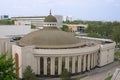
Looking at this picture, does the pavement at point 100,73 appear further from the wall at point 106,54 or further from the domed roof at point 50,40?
the domed roof at point 50,40

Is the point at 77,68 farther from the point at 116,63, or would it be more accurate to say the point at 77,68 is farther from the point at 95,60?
the point at 116,63

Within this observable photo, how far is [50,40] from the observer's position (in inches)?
1906

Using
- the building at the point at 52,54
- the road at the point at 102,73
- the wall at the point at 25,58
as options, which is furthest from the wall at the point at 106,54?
the wall at the point at 25,58

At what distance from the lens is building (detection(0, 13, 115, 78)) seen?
44844mm

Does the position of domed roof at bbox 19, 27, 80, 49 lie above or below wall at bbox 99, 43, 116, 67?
above

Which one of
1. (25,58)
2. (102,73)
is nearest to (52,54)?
(25,58)

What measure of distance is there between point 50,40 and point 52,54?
4424 mm

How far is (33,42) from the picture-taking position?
48656mm

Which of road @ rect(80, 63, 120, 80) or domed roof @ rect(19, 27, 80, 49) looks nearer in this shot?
road @ rect(80, 63, 120, 80)

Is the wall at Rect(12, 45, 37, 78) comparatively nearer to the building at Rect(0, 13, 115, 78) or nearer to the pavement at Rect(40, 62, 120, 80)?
the building at Rect(0, 13, 115, 78)

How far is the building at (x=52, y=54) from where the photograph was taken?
44.8 m

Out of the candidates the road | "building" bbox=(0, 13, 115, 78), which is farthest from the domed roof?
the road

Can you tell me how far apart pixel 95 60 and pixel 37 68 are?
14590mm

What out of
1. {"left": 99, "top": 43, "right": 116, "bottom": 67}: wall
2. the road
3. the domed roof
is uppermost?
the domed roof
